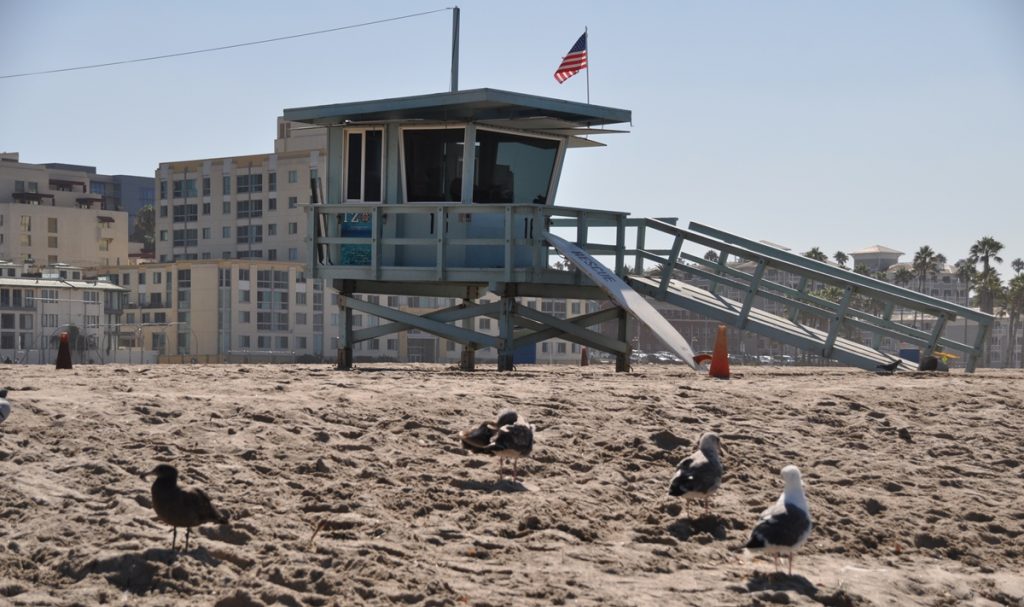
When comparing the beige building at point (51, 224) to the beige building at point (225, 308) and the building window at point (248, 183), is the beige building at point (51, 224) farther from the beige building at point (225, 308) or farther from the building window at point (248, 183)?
the beige building at point (225, 308)

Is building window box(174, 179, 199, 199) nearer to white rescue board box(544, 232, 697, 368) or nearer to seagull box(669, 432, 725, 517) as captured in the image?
white rescue board box(544, 232, 697, 368)

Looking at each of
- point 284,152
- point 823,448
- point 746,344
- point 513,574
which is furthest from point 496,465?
point 746,344

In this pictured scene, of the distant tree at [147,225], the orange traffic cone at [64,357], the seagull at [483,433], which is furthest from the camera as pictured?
the distant tree at [147,225]

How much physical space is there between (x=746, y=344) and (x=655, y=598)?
136m

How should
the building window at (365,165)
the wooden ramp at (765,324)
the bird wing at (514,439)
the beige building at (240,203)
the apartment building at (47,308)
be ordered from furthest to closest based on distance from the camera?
1. the beige building at (240,203)
2. the apartment building at (47,308)
3. the building window at (365,165)
4. the wooden ramp at (765,324)
5. the bird wing at (514,439)

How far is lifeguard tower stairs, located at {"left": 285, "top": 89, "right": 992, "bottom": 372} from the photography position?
63.7ft

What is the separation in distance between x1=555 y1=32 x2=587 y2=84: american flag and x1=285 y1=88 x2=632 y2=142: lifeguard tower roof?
2.74m

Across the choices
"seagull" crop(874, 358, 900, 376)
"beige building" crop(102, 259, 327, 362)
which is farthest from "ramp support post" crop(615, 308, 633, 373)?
"beige building" crop(102, 259, 327, 362)

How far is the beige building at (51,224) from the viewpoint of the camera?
4636 inches

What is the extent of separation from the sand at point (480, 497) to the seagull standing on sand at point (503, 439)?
18 centimetres

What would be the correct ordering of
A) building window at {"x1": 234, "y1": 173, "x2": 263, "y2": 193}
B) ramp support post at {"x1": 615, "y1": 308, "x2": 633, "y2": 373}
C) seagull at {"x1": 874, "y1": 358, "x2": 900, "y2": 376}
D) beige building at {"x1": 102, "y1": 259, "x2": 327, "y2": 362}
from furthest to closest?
1. building window at {"x1": 234, "y1": 173, "x2": 263, "y2": 193}
2. beige building at {"x1": 102, "y1": 259, "x2": 327, "y2": 362}
3. ramp support post at {"x1": 615, "y1": 308, "x2": 633, "y2": 373}
4. seagull at {"x1": 874, "y1": 358, "x2": 900, "y2": 376}

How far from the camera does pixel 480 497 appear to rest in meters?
9.95

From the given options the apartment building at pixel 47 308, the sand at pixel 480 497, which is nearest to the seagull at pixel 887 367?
the sand at pixel 480 497

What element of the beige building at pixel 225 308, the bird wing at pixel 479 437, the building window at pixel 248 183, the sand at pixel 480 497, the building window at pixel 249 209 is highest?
the building window at pixel 248 183
